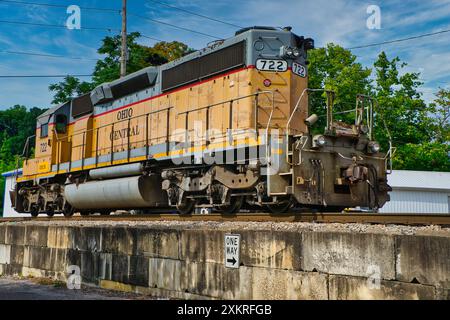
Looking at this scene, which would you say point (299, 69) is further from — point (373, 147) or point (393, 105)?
point (393, 105)

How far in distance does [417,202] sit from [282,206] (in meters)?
17.9

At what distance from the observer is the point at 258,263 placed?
239 inches

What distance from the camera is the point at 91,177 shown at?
13.8 meters

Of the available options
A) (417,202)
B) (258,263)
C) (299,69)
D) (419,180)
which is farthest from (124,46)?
(258,263)

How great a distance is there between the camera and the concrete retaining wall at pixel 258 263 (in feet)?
15.1

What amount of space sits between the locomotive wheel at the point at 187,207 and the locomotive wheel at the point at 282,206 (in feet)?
7.00

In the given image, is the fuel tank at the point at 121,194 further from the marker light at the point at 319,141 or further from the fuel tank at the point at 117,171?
the marker light at the point at 319,141

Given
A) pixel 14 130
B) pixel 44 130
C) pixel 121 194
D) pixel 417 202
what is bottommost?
pixel 121 194

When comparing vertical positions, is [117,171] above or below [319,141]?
below

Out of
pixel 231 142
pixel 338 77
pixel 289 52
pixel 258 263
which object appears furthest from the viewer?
pixel 338 77

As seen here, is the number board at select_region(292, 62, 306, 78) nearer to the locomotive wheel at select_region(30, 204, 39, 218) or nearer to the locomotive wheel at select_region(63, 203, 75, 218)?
the locomotive wheel at select_region(63, 203, 75, 218)

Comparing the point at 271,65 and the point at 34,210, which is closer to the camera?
the point at 271,65

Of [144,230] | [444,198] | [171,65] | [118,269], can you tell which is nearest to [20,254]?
[118,269]
